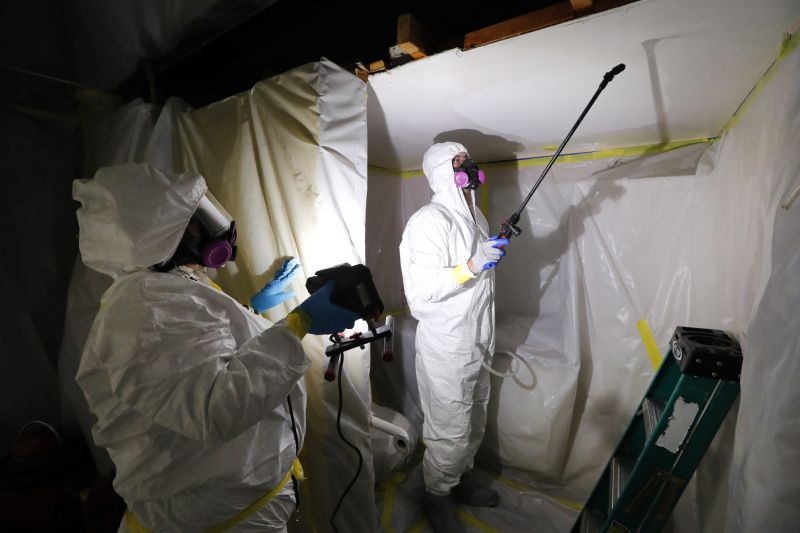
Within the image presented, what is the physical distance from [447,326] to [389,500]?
3.32 feet

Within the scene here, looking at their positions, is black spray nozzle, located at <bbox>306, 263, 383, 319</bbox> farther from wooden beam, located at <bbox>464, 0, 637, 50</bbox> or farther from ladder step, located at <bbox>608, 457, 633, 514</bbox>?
ladder step, located at <bbox>608, 457, 633, 514</bbox>

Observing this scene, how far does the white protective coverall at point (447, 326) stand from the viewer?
1328 mm

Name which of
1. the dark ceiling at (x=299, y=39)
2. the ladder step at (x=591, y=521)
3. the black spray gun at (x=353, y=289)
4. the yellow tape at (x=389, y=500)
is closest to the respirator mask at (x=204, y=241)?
the black spray gun at (x=353, y=289)

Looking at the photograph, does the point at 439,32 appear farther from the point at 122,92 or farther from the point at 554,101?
the point at 122,92

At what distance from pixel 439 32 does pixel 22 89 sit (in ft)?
5.99

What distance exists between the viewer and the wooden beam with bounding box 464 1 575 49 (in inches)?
28.6

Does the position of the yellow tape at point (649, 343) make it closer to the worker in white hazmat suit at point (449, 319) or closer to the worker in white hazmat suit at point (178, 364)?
the worker in white hazmat suit at point (449, 319)

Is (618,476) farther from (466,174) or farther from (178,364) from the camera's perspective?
(178,364)

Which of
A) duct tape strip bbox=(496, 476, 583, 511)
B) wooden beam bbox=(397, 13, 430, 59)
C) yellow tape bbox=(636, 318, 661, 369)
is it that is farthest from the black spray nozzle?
duct tape strip bbox=(496, 476, 583, 511)

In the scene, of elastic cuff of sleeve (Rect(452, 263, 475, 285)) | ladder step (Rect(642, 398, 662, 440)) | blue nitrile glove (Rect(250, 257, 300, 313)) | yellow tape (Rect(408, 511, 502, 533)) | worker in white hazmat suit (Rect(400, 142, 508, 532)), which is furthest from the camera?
Result: yellow tape (Rect(408, 511, 502, 533))

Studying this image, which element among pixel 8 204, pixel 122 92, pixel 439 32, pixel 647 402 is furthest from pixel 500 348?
pixel 8 204

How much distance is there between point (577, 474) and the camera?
1.57m

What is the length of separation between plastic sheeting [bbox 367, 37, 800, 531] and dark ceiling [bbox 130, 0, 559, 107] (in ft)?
2.94

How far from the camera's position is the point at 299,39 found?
53.9 inches
